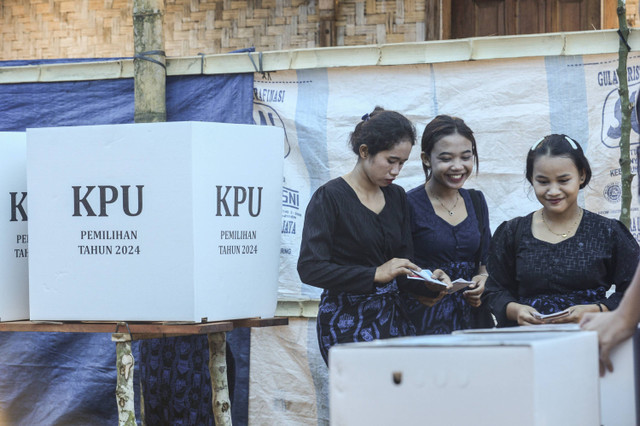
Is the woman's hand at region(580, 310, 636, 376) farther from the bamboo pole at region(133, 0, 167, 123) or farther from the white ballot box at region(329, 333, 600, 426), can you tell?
the bamboo pole at region(133, 0, 167, 123)

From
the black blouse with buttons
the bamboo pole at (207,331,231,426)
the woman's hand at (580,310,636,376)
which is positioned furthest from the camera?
the bamboo pole at (207,331,231,426)

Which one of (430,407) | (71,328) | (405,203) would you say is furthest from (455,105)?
(430,407)

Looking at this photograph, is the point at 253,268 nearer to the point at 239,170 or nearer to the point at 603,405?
the point at 239,170

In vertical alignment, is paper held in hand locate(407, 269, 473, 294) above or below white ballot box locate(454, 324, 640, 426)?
above

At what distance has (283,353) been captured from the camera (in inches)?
179

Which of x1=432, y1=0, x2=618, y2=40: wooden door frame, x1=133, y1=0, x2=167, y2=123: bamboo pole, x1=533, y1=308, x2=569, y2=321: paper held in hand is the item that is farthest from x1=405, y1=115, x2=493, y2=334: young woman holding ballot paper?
x1=432, y1=0, x2=618, y2=40: wooden door frame

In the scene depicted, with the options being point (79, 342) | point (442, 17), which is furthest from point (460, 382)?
point (442, 17)

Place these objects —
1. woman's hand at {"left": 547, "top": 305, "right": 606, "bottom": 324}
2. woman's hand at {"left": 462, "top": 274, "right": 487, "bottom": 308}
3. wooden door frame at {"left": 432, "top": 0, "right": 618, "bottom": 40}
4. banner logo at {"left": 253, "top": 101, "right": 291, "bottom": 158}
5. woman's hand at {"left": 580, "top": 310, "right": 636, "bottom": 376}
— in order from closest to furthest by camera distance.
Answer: woman's hand at {"left": 580, "top": 310, "right": 636, "bottom": 376} < woman's hand at {"left": 547, "top": 305, "right": 606, "bottom": 324} < woman's hand at {"left": 462, "top": 274, "right": 487, "bottom": 308} < banner logo at {"left": 253, "top": 101, "right": 291, "bottom": 158} < wooden door frame at {"left": 432, "top": 0, "right": 618, "bottom": 40}

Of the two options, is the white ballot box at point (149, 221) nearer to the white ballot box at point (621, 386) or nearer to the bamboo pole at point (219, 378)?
the bamboo pole at point (219, 378)

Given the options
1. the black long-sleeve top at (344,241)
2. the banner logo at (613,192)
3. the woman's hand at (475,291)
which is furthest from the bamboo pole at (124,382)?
the banner logo at (613,192)

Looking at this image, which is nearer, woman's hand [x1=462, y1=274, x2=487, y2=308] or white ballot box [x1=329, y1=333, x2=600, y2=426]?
white ballot box [x1=329, y1=333, x2=600, y2=426]

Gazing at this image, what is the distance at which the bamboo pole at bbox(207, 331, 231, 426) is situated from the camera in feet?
11.5

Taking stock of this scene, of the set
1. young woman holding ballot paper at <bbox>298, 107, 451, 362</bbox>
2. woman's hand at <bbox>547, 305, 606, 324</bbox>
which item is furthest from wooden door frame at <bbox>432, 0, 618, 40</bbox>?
woman's hand at <bbox>547, 305, 606, 324</bbox>

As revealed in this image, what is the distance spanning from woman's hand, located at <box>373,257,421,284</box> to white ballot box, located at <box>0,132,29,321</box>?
1473 millimetres
